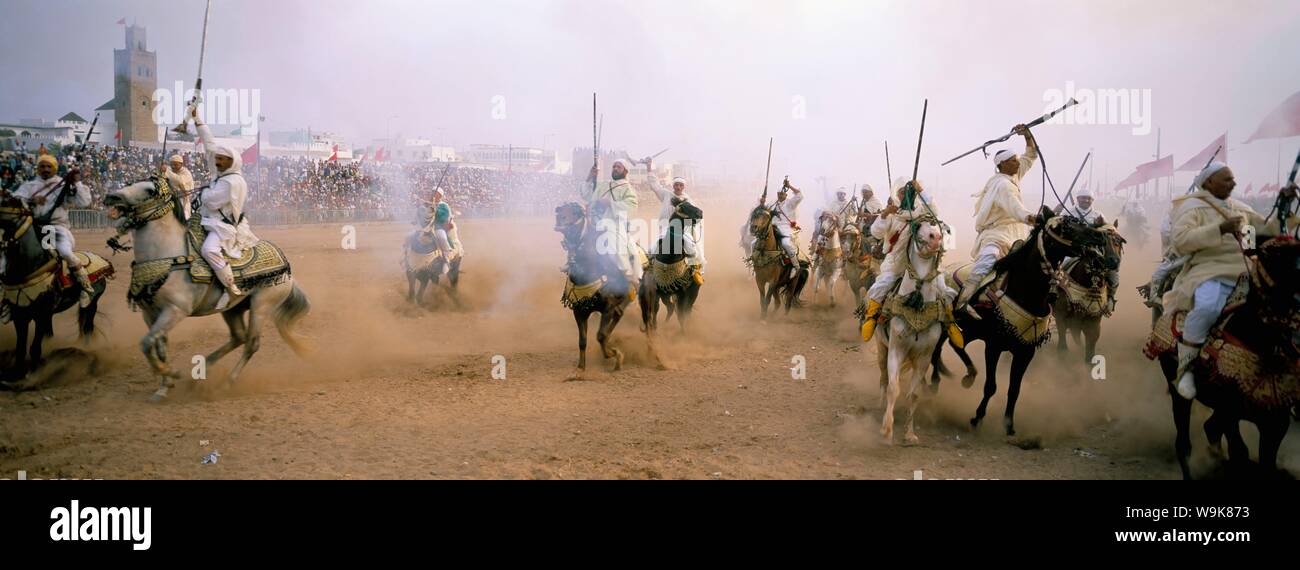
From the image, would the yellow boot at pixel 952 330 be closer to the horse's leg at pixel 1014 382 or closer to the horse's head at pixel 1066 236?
the horse's leg at pixel 1014 382

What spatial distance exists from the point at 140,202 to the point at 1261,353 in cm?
1028

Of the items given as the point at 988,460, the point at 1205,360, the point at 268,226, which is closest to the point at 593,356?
the point at 988,460

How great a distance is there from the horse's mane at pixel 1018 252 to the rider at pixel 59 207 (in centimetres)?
1034

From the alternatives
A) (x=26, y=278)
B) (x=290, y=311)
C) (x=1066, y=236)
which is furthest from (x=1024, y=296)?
(x=26, y=278)

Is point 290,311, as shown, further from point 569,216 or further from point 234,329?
point 569,216

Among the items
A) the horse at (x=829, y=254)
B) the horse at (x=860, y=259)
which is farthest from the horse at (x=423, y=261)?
the horse at (x=860, y=259)

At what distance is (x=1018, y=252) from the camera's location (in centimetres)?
802

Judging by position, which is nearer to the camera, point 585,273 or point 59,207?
point 59,207

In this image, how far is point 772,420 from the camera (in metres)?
8.70

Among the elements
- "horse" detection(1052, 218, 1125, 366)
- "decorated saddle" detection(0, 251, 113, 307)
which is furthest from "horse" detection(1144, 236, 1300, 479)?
"decorated saddle" detection(0, 251, 113, 307)

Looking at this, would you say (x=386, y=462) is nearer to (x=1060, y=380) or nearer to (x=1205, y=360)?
(x=1205, y=360)

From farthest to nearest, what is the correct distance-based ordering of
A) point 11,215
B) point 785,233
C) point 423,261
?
1. point 423,261
2. point 785,233
3. point 11,215

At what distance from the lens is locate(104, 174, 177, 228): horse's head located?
8474 mm

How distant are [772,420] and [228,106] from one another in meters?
12.7
